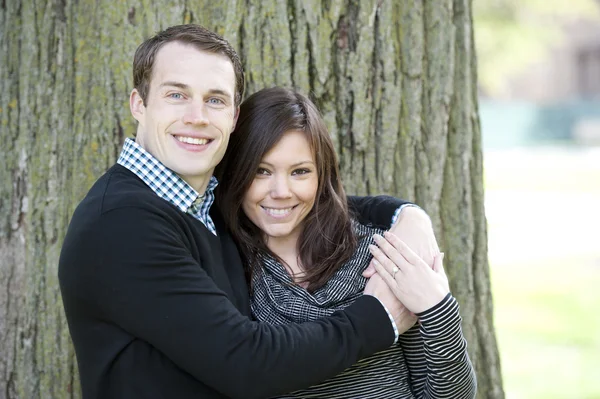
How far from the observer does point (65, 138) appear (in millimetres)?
3383

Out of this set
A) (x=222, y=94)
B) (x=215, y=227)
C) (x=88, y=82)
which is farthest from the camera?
(x=88, y=82)

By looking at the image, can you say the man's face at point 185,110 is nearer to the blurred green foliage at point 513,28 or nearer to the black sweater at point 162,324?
the black sweater at point 162,324

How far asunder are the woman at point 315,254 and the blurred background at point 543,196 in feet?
11.1

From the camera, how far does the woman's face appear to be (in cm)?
286

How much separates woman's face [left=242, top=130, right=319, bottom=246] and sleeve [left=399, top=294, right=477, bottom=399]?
22.9 inches

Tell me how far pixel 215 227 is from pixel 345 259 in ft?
1.57

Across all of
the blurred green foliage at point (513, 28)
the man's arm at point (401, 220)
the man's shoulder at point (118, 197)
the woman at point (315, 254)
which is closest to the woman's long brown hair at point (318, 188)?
the woman at point (315, 254)

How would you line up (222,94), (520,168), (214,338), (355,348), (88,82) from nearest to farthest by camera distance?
(214,338) → (355,348) → (222,94) → (88,82) → (520,168)

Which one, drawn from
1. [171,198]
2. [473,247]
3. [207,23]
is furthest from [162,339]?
[473,247]

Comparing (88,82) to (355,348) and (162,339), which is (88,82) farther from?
(355,348)

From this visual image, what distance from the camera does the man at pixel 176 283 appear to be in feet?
7.62

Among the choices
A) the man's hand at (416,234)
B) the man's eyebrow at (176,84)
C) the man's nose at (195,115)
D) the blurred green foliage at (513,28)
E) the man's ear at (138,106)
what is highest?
the blurred green foliage at (513,28)

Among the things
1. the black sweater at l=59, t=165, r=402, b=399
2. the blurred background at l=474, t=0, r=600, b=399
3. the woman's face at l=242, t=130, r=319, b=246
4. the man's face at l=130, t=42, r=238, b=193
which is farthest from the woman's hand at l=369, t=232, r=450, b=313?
the blurred background at l=474, t=0, r=600, b=399

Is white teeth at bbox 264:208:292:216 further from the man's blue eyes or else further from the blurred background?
the blurred background
